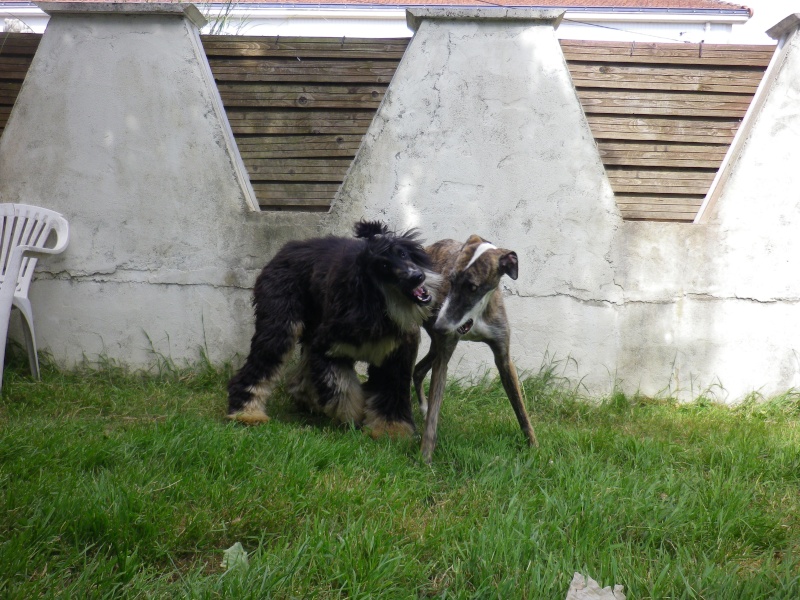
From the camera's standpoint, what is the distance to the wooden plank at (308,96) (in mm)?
5770

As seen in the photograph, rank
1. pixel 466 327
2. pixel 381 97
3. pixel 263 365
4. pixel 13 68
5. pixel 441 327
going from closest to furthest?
pixel 441 327 < pixel 466 327 < pixel 263 365 < pixel 381 97 < pixel 13 68

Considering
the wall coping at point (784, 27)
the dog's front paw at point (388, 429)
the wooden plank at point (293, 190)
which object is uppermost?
the wall coping at point (784, 27)

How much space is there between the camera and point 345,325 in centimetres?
432

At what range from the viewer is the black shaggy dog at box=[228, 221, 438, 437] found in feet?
13.7

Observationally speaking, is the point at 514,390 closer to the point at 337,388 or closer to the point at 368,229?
the point at 337,388

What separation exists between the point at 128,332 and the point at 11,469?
250 centimetres

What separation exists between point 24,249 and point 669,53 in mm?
4823

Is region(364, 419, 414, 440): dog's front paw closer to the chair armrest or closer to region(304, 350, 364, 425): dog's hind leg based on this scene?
region(304, 350, 364, 425): dog's hind leg

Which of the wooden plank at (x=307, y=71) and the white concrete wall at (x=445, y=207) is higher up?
the wooden plank at (x=307, y=71)

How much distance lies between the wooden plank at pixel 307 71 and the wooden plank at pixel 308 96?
58 mm

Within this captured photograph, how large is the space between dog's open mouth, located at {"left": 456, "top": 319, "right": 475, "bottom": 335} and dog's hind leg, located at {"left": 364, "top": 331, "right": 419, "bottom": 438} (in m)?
0.51

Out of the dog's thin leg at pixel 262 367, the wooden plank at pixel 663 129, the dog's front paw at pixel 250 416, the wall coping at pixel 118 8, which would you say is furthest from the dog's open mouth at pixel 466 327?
the wall coping at pixel 118 8

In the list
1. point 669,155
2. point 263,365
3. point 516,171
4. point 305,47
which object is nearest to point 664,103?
point 669,155

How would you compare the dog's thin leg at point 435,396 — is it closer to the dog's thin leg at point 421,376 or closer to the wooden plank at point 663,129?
the dog's thin leg at point 421,376
